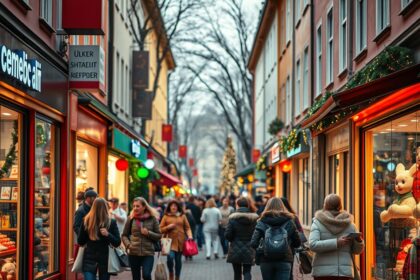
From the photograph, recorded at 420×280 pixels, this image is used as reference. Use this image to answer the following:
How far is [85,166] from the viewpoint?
21.5 meters

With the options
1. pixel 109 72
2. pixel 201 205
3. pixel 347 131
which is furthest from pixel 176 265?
pixel 201 205

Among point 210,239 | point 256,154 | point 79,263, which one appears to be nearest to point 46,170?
point 79,263

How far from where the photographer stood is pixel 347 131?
1842 cm

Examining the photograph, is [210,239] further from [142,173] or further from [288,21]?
[288,21]

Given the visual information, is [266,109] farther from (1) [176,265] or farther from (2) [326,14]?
(1) [176,265]

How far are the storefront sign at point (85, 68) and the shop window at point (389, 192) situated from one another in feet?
16.2

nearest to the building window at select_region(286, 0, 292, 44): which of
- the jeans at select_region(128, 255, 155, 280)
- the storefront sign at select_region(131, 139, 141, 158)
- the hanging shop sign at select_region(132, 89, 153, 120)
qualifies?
the hanging shop sign at select_region(132, 89, 153, 120)

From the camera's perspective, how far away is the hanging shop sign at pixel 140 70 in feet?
112

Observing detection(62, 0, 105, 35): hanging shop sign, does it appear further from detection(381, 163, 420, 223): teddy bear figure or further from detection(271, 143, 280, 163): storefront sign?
detection(271, 143, 280, 163): storefront sign

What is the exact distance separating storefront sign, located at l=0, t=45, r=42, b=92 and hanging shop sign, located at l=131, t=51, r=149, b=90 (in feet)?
66.7

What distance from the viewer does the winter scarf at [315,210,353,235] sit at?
34.9ft

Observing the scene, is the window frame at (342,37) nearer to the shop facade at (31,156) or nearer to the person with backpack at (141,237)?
the shop facade at (31,156)

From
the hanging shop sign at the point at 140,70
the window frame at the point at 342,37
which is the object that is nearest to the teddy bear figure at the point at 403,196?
the window frame at the point at 342,37

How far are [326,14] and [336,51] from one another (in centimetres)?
222
